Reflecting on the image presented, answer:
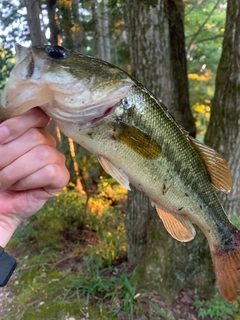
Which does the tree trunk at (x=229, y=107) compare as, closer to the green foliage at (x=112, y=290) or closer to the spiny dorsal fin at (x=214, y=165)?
the green foliage at (x=112, y=290)

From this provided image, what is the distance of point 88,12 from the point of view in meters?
5.86

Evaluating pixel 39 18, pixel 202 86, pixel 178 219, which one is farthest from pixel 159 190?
pixel 202 86

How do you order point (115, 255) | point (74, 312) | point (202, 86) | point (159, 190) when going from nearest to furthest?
1. point (159, 190)
2. point (74, 312)
3. point (115, 255)
4. point (202, 86)

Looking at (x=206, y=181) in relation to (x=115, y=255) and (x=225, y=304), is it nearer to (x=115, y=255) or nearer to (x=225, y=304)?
(x=225, y=304)

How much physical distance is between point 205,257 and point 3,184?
322 centimetres

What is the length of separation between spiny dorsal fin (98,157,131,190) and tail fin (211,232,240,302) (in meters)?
0.80

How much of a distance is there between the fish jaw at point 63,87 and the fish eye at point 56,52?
0.5 inches

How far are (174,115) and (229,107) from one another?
0.80m

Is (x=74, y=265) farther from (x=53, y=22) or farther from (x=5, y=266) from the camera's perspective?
(x=53, y=22)

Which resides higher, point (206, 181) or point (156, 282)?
A: point (206, 181)

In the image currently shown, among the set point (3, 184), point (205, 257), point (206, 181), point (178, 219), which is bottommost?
point (205, 257)

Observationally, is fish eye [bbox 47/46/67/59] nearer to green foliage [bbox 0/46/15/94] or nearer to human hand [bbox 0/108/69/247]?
human hand [bbox 0/108/69/247]

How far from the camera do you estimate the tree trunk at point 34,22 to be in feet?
14.9

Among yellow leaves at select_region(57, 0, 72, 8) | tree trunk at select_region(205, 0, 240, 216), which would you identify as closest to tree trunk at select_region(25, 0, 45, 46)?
yellow leaves at select_region(57, 0, 72, 8)
